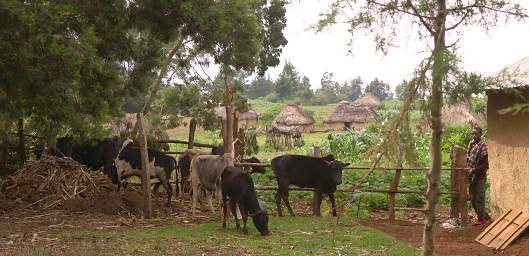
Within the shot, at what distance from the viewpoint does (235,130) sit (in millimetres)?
16312

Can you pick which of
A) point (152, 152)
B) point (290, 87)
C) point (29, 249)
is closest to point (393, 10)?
point (29, 249)

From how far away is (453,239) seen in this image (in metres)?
10.5

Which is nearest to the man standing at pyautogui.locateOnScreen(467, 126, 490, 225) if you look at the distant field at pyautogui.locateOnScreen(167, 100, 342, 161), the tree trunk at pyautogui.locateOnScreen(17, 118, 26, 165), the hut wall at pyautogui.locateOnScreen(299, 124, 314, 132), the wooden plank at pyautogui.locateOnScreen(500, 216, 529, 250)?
the wooden plank at pyautogui.locateOnScreen(500, 216, 529, 250)

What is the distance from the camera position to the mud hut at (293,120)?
44.5m

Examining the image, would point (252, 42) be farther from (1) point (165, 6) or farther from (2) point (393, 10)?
(2) point (393, 10)

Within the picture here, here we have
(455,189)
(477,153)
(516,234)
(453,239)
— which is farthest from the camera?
(455,189)

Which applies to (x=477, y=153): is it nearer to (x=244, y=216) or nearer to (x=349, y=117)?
(x=244, y=216)

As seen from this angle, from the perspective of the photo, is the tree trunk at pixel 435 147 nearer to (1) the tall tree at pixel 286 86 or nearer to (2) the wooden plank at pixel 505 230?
(2) the wooden plank at pixel 505 230

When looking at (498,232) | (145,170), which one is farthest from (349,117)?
(498,232)

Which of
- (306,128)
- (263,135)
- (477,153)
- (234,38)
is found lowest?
(477,153)

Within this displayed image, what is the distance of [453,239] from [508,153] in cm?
163

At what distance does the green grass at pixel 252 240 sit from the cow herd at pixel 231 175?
503 millimetres

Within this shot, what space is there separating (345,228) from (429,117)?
5678 millimetres

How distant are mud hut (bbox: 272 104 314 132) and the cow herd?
1137 inches
